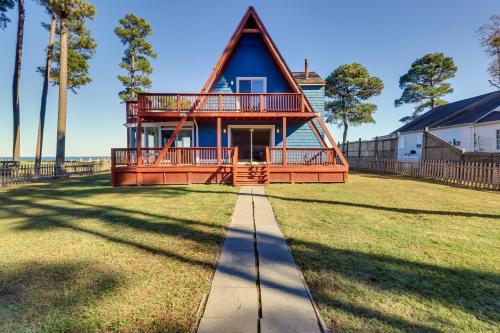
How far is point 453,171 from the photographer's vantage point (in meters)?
12.4

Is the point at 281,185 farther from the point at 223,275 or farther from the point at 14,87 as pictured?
the point at 14,87

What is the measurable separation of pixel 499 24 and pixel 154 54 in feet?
108

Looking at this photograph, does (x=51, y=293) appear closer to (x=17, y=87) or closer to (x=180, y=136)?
Result: (x=180, y=136)

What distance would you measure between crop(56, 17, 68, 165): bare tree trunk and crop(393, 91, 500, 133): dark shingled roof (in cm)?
3126

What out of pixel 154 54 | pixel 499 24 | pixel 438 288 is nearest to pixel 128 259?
pixel 438 288

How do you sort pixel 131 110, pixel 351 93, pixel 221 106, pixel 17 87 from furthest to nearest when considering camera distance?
pixel 351 93 < pixel 17 87 < pixel 131 110 < pixel 221 106

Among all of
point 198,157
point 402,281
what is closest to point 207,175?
point 198,157

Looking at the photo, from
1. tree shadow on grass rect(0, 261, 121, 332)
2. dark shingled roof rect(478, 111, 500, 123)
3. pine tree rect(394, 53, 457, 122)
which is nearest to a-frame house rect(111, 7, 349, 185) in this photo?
tree shadow on grass rect(0, 261, 121, 332)

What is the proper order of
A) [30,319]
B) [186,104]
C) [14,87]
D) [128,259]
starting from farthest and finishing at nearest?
[14,87]
[186,104]
[128,259]
[30,319]

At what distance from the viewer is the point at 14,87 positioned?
59.6ft

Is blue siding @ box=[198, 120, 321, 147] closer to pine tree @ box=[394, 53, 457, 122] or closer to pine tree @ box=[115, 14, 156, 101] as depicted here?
pine tree @ box=[115, 14, 156, 101]

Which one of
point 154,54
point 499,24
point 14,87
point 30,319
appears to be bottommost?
point 30,319

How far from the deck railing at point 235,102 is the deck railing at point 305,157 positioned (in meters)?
2.41

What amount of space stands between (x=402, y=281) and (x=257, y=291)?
1943 millimetres
